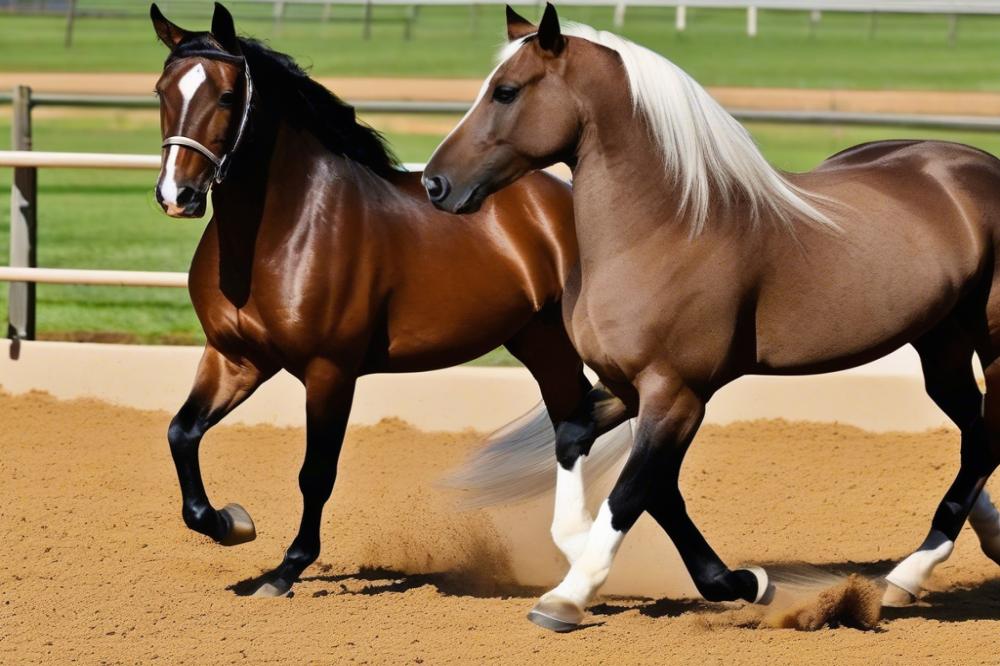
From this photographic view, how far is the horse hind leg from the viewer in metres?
4.53

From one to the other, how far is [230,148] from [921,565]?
2545 millimetres

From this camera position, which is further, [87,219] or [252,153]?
[87,219]

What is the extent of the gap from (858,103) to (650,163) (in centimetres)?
2043

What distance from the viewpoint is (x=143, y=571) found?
479 centimetres

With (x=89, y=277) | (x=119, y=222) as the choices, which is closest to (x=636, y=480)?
(x=89, y=277)

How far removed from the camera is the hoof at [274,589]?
4.50 m

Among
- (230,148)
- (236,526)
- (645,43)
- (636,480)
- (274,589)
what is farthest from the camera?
(645,43)

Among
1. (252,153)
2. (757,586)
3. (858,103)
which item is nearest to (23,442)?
(252,153)

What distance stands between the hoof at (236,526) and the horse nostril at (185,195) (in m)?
1.14

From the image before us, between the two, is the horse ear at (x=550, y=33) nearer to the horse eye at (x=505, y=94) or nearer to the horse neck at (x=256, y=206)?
the horse eye at (x=505, y=94)

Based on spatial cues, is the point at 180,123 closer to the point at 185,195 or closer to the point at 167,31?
the point at 185,195

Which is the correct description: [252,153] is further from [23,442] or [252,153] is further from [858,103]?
[858,103]

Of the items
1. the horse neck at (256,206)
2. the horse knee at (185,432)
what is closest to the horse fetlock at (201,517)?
the horse knee at (185,432)

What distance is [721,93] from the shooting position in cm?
2358
